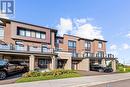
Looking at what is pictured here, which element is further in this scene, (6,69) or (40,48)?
(40,48)

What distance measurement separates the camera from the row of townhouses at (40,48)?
96.8 ft

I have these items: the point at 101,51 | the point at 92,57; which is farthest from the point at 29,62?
the point at 101,51

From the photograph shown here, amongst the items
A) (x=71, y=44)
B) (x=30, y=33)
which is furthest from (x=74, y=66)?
(x=30, y=33)

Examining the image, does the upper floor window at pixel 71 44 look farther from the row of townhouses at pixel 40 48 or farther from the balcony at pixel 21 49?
the balcony at pixel 21 49

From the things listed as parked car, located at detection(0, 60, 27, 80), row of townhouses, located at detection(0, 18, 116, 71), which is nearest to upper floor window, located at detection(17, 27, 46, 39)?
row of townhouses, located at detection(0, 18, 116, 71)

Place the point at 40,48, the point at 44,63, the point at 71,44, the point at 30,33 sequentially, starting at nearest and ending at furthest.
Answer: the point at 40,48 < the point at 44,63 < the point at 30,33 < the point at 71,44

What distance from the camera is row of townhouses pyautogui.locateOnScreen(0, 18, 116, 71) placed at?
96.8 ft

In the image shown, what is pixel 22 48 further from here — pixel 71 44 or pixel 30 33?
pixel 71 44

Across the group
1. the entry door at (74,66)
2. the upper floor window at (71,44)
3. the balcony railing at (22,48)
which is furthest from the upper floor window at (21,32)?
the upper floor window at (71,44)

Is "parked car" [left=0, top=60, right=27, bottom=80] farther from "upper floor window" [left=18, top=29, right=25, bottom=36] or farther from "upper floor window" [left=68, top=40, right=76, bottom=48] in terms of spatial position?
"upper floor window" [left=68, top=40, right=76, bottom=48]

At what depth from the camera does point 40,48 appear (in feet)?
104

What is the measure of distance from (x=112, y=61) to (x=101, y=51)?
5.77 m

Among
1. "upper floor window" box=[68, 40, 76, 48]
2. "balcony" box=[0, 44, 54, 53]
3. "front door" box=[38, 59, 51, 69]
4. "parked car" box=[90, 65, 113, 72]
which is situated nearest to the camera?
"balcony" box=[0, 44, 54, 53]

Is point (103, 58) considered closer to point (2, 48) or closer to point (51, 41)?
A: point (51, 41)
